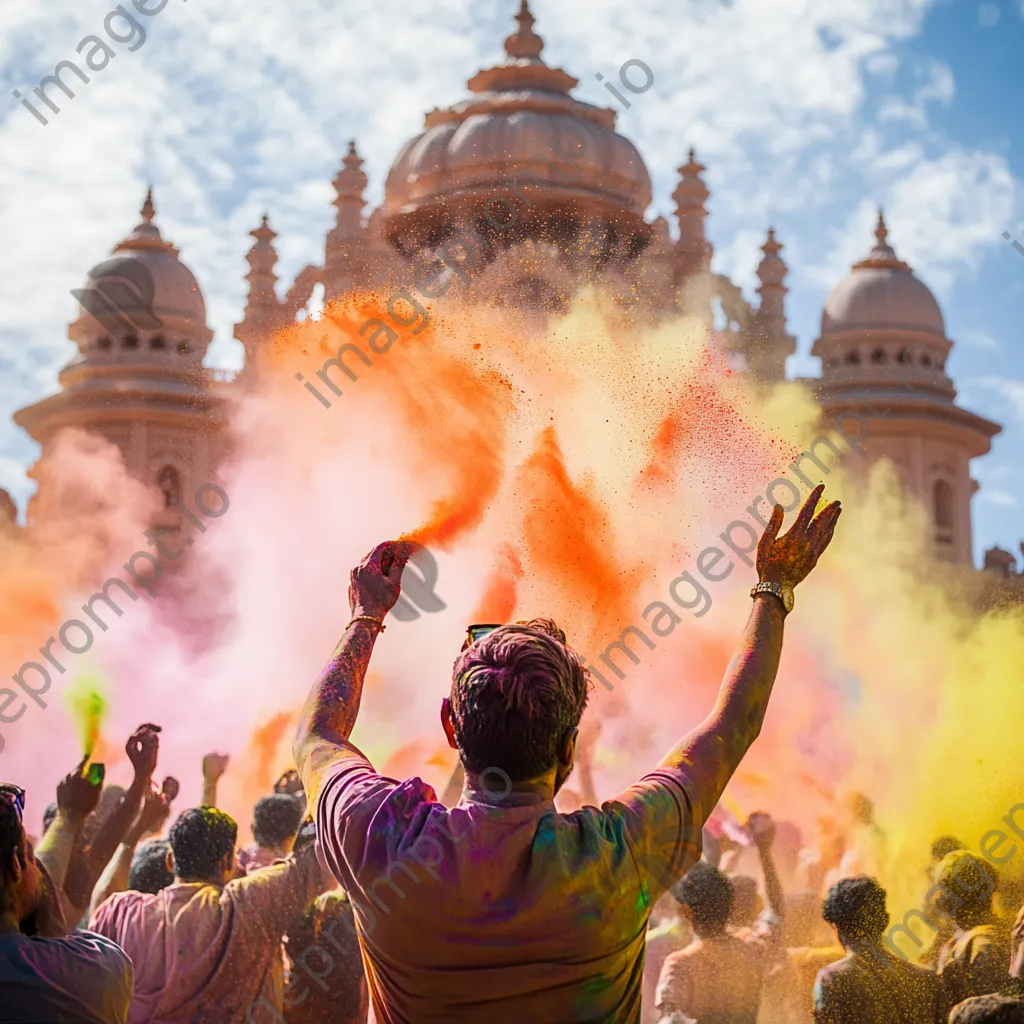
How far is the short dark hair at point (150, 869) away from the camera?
5.40 m

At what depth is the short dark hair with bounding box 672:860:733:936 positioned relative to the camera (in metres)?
5.62

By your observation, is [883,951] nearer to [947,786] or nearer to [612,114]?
[947,786]

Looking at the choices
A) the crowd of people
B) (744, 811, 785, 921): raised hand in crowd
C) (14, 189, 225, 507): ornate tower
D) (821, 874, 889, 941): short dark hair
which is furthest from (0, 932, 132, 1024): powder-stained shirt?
(14, 189, 225, 507): ornate tower

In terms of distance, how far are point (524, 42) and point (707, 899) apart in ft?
77.1

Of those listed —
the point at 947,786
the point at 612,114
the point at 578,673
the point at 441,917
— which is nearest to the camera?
the point at 441,917

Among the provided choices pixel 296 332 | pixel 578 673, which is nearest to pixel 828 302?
pixel 296 332

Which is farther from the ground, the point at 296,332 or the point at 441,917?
the point at 296,332

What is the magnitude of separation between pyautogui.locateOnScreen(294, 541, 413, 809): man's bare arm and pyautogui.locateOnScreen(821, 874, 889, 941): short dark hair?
7.75ft

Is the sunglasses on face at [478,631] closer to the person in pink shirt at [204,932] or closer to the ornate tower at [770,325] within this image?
the person in pink shirt at [204,932]

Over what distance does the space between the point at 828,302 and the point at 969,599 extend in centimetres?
1298

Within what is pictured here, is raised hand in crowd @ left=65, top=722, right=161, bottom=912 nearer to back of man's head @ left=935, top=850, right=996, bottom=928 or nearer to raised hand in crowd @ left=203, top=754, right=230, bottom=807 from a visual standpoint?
raised hand in crowd @ left=203, top=754, right=230, bottom=807

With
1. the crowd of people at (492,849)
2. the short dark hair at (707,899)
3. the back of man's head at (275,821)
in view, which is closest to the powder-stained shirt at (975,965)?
the crowd of people at (492,849)

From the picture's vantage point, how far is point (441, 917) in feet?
8.62

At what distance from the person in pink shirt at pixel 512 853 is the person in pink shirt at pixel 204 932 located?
2066 mm
